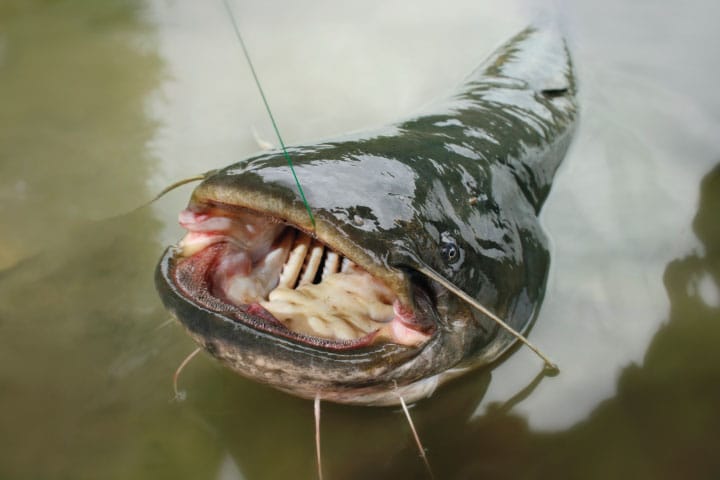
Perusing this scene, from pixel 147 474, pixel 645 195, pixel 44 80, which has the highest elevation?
pixel 645 195

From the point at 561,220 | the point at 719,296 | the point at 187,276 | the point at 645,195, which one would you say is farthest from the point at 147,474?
the point at 645,195

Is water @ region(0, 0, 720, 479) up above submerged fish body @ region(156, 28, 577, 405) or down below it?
below

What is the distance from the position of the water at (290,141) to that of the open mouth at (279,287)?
35cm

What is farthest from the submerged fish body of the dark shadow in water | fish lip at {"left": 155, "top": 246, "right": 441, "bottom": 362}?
the dark shadow in water

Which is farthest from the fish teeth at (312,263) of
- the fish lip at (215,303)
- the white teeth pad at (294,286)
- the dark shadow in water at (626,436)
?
the dark shadow in water at (626,436)

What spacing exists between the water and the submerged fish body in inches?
8.2

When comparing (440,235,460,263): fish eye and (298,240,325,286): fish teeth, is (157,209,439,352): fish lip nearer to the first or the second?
(440,235,460,263): fish eye

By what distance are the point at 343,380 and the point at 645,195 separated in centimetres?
171

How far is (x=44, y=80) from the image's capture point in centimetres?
296

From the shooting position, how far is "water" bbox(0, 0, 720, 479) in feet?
5.28

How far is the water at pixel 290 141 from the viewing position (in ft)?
5.28

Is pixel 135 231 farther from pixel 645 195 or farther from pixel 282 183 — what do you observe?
pixel 645 195

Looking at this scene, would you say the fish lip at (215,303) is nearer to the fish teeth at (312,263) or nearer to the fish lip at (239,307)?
the fish lip at (239,307)

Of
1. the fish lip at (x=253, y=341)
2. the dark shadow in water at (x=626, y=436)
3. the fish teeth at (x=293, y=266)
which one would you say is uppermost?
the fish lip at (x=253, y=341)
